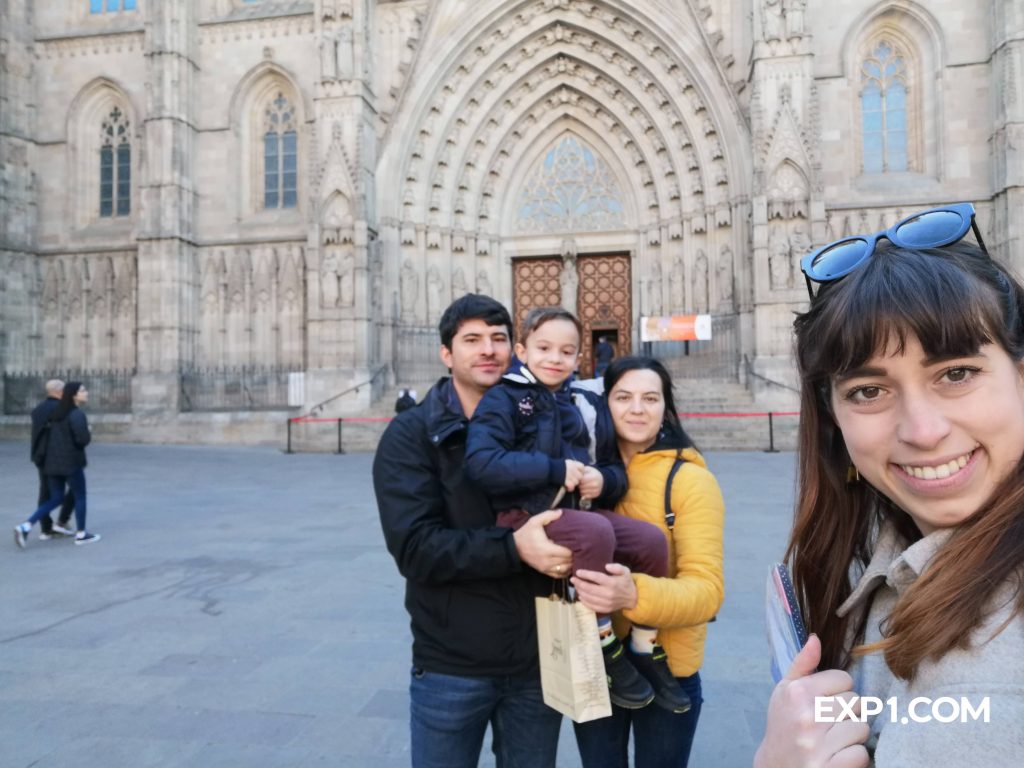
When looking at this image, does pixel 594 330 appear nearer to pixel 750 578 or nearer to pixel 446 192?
pixel 446 192

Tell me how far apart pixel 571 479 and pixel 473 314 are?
61 cm

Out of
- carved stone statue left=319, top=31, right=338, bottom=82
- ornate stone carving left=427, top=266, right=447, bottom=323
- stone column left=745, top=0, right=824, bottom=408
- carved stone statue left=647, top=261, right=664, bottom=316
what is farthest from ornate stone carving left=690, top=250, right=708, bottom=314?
carved stone statue left=319, top=31, right=338, bottom=82

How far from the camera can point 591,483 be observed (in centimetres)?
199

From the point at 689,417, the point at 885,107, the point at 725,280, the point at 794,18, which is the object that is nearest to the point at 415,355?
the point at 689,417

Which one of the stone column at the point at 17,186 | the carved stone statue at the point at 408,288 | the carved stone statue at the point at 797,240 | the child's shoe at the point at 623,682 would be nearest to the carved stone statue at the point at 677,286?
the carved stone statue at the point at 797,240

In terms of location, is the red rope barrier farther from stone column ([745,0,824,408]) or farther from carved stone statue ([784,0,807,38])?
carved stone statue ([784,0,807,38])

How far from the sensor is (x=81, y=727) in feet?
9.71

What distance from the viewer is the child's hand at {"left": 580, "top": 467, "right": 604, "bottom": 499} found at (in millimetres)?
1994

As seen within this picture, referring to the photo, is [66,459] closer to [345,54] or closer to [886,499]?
[886,499]

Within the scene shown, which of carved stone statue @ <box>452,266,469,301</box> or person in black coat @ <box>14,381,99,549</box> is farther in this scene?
carved stone statue @ <box>452,266,469,301</box>

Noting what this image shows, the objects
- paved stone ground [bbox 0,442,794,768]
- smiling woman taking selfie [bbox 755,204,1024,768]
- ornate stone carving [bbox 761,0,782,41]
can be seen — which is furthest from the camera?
ornate stone carving [bbox 761,0,782,41]

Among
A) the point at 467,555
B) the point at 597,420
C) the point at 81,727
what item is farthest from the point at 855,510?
the point at 81,727

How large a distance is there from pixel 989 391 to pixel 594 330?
63.0ft

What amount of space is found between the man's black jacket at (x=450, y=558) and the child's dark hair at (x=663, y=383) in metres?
0.60
